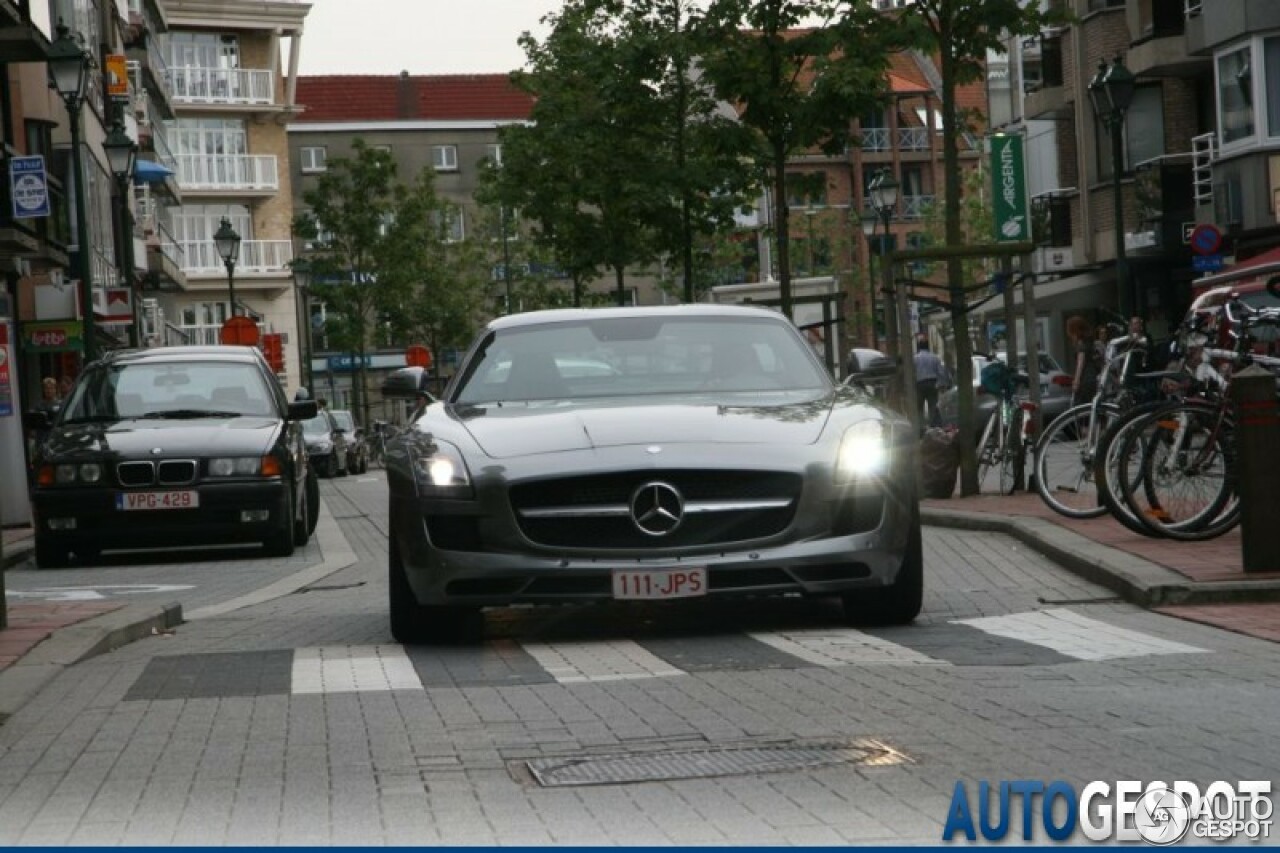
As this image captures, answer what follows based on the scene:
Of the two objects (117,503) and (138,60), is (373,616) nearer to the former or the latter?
(117,503)

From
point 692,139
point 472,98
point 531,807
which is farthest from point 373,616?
point 472,98

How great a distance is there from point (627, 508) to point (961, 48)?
42.0 feet

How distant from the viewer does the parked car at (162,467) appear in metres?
19.6

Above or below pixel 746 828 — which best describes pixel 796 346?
above

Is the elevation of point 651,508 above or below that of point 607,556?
above

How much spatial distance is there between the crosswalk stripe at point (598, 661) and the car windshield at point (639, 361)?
4.95 ft

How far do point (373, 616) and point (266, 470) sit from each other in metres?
6.78

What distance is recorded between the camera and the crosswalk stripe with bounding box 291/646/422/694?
9609 millimetres

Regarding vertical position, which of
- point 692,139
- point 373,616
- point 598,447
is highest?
point 692,139

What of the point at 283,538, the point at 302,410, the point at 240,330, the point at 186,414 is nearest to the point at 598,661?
the point at 283,538

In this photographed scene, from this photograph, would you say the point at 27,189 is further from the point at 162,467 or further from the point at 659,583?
the point at 659,583

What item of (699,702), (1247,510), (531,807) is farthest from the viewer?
(1247,510)

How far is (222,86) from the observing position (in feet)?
336

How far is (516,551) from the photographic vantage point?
1067cm
